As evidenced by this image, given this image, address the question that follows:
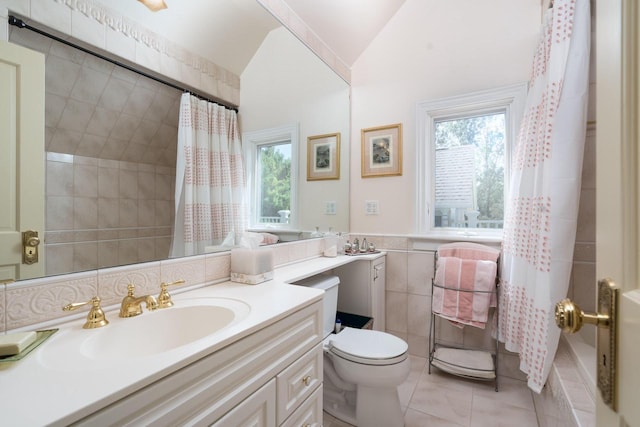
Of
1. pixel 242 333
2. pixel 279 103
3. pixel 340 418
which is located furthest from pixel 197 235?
pixel 340 418

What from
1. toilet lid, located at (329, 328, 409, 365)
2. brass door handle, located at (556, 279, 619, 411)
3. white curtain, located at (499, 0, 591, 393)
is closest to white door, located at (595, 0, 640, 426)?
brass door handle, located at (556, 279, 619, 411)

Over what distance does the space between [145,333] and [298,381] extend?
1.75ft

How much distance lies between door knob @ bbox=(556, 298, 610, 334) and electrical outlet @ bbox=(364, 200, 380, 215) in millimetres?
1972

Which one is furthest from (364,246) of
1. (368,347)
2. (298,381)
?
(298,381)

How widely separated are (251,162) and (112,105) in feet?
2.38

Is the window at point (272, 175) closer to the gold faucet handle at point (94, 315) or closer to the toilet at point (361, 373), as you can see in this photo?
the toilet at point (361, 373)

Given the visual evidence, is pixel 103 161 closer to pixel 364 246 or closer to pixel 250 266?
pixel 250 266

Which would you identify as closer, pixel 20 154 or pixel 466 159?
pixel 20 154

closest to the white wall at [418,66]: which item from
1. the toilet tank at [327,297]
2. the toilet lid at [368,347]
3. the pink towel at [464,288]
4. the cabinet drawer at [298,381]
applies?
the pink towel at [464,288]

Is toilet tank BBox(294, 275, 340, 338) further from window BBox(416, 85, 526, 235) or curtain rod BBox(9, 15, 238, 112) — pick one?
curtain rod BBox(9, 15, 238, 112)

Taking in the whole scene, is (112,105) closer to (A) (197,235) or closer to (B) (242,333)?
(A) (197,235)

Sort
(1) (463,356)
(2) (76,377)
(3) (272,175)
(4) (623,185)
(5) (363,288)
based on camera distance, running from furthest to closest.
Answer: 1. (5) (363,288)
2. (1) (463,356)
3. (3) (272,175)
4. (2) (76,377)
5. (4) (623,185)

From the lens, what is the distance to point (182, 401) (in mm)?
652

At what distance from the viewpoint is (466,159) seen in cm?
222
